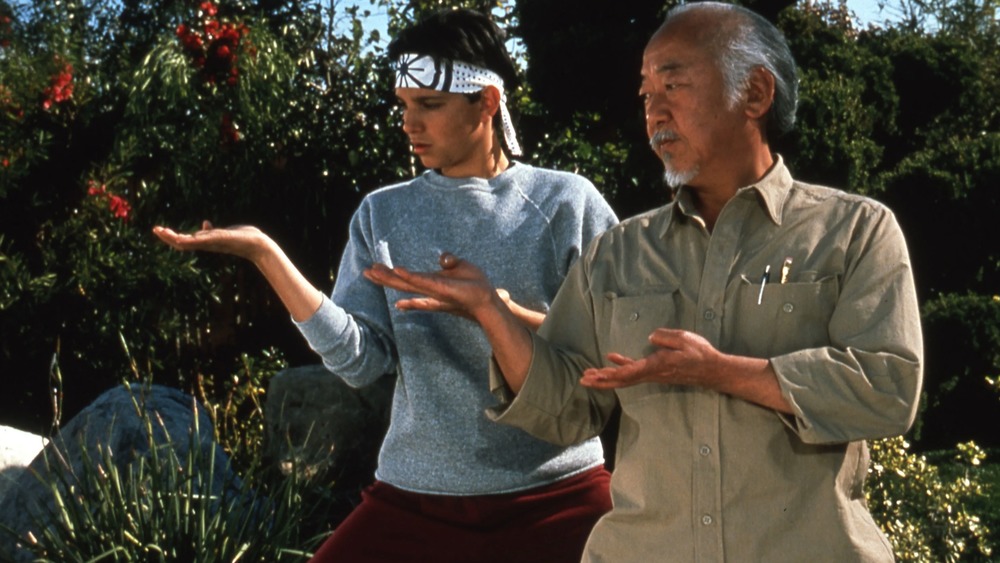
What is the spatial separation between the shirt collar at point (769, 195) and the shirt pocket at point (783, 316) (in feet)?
0.48

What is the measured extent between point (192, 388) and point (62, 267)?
3.26 ft

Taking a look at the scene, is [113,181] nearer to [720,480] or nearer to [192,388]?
[192,388]

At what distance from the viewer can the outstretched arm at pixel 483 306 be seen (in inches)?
107

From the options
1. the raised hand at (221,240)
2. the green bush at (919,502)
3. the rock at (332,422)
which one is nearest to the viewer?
the raised hand at (221,240)

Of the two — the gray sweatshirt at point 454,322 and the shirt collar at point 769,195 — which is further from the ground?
the shirt collar at point 769,195

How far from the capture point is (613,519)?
2.69 meters

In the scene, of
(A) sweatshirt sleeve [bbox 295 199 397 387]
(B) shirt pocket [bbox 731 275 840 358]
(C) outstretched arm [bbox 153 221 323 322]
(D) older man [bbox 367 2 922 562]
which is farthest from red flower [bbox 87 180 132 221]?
(B) shirt pocket [bbox 731 275 840 358]

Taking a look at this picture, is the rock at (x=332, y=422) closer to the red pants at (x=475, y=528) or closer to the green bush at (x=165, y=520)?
the green bush at (x=165, y=520)

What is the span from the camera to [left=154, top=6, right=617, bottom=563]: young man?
3.39m

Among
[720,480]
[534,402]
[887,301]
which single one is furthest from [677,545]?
[887,301]

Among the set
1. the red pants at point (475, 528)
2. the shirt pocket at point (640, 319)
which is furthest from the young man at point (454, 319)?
the shirt pocket at point (640, 319)

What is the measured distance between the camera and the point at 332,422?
274 inches

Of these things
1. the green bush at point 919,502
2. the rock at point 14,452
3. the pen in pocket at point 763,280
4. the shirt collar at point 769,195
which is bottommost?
the green bush at point 919,502

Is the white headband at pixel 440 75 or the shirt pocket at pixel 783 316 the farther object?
the white headband at pixel 440 75
